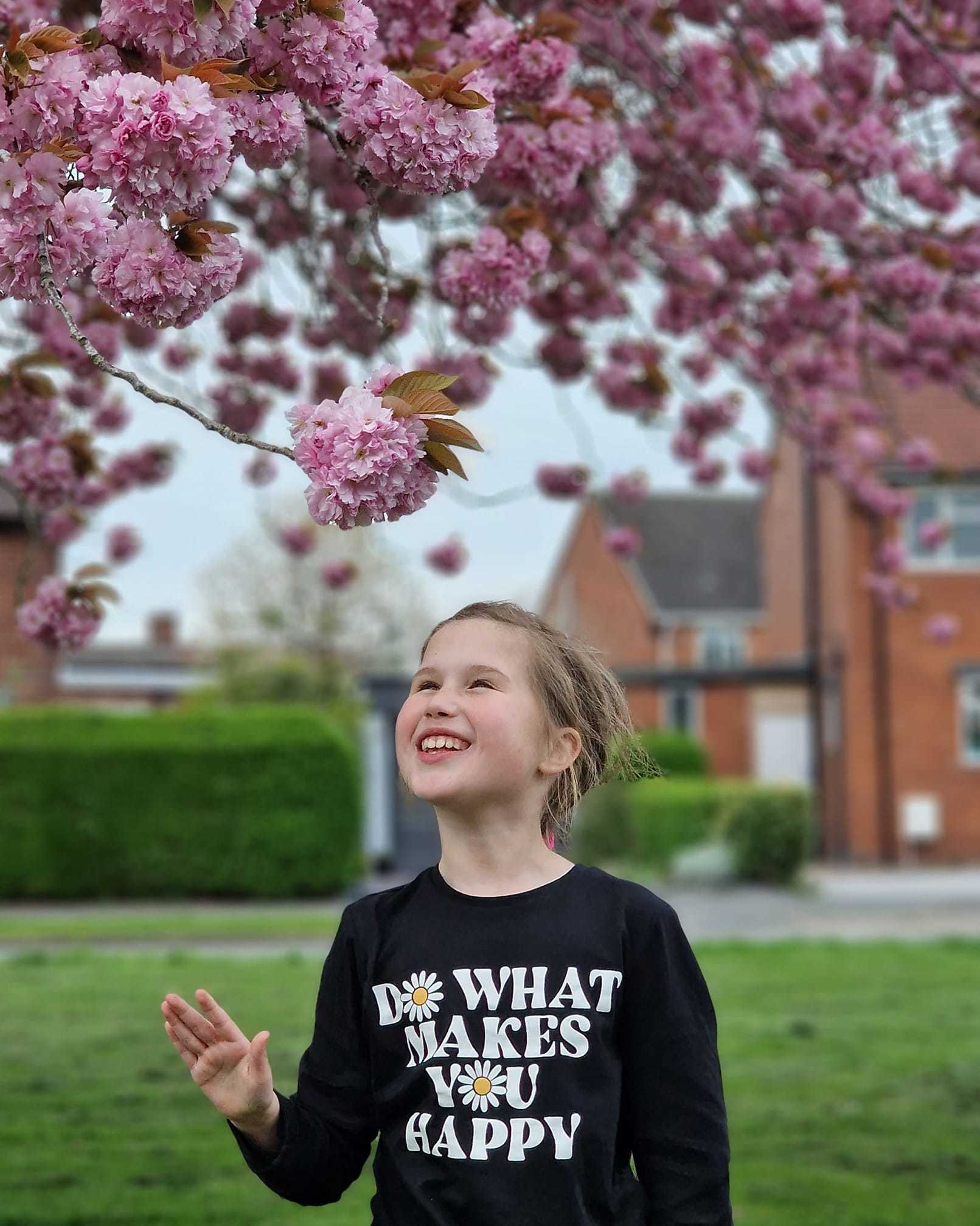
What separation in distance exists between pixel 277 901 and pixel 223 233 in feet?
45.9

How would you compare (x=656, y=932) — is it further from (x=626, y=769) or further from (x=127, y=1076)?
(x=127, y=1076)

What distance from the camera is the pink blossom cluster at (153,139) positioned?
1877 millimetres

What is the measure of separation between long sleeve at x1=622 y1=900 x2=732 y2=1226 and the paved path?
855 centimetres

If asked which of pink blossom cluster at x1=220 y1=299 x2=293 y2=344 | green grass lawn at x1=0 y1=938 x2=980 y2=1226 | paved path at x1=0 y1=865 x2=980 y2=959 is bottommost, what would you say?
paved path at x1=0 y1=865 x2=980 y2=959

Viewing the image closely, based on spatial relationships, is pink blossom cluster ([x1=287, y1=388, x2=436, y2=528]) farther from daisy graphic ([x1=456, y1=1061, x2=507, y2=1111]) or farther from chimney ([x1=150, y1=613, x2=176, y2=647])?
chimney ([x1=150, y1=613, x2=176, y2=647])

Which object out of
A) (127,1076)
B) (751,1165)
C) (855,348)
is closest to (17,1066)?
(127,1076)

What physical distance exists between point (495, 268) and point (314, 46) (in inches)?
40.1

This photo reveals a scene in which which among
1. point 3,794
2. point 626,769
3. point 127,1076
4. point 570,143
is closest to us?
point 626,769

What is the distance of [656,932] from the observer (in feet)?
6.95

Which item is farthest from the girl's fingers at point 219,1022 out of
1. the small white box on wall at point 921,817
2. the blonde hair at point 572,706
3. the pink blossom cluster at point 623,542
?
the small white box on wall at point 921,817

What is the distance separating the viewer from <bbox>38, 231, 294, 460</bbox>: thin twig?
75.6 inches

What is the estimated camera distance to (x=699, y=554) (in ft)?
109

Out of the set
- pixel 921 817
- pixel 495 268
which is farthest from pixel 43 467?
pixel 921 817

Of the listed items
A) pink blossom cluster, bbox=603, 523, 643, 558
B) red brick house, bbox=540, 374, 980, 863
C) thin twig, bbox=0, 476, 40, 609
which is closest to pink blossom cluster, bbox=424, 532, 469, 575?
pink blossom cluster, bbox=603, 523, 643, 558
